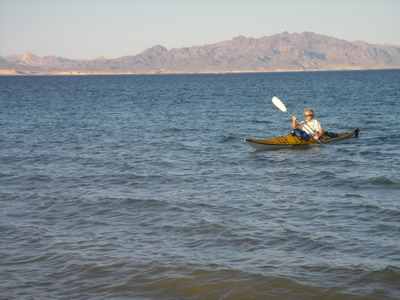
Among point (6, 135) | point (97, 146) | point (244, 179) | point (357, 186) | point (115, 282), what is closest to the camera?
point (115, 282)

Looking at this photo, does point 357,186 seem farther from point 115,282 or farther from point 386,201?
point 115,282

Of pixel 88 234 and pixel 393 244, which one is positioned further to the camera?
pixel 88 234

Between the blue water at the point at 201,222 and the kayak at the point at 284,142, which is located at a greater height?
the kayak at the point at 284,142

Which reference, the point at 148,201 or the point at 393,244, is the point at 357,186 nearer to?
the point at 393,244

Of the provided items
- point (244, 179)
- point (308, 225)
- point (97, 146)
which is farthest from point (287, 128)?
point (308, 225)

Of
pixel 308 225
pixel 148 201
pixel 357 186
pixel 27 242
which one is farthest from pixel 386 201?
pixel 27 242

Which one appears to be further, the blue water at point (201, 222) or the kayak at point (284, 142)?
the kayak at point (284, 142)

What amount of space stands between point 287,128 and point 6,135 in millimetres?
15440

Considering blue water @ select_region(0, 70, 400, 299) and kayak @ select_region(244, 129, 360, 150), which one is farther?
kayak @ select_region(244, 129, 360, 150)

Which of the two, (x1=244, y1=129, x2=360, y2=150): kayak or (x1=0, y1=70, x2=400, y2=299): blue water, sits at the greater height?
(x1=244, y1=129, x2=360, y2=150): kayak

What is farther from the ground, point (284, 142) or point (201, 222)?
point (284, 142)

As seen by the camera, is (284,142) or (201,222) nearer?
(201,222)

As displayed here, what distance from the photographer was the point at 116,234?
10.0 metres

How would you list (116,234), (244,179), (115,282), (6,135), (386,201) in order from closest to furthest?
1. (115,282)
2. (116,234)
3. (386,201)
4. (244,179)
5. (6,135)
